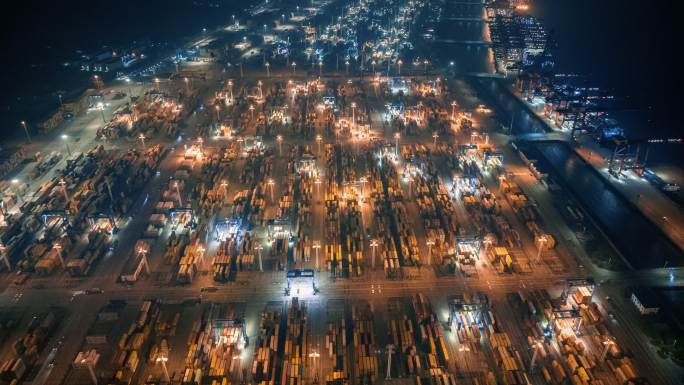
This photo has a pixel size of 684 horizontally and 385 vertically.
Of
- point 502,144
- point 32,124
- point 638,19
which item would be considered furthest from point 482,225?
point 638,19

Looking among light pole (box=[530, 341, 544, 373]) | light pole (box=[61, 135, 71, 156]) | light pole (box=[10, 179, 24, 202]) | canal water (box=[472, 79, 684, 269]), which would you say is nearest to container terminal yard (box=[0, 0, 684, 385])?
light pole (box=[530, 341, 544, 373])

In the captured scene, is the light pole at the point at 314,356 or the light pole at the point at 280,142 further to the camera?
the light pole at the point at 280,142

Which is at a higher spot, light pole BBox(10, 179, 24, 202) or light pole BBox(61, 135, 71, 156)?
light pole BBox(61, 135, 71, 156)

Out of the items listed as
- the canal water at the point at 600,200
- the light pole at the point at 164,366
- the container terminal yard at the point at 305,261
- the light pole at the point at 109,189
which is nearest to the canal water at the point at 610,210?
the canal water at the point at 600,200

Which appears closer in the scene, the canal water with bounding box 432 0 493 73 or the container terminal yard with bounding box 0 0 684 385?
A: the container terminal yard with bounding box 0 0 684 385

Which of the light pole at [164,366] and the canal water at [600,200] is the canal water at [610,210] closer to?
the canal water at [600,200]

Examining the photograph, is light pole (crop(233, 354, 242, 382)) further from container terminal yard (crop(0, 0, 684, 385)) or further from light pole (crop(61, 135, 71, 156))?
light pole (crop(61, 135, 71, 156))

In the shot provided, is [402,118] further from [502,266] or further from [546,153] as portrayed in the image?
[502,266]

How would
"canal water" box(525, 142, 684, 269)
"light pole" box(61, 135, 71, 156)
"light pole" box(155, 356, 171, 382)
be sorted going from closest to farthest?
"light pole" box(155, 356, 171, 382) → "canal water" box(525, 142, 684, 269) → "light pole" box(61, 135, 71, 156)
